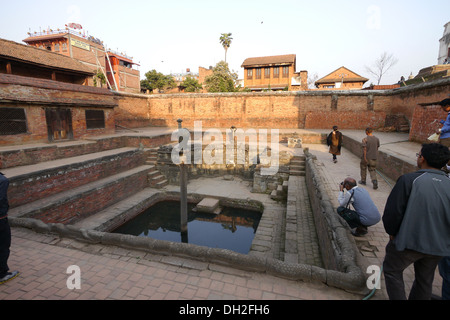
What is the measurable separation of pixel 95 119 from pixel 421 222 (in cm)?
1710

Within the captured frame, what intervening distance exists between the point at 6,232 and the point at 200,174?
10959mm

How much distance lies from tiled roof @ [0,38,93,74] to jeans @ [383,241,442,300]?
1670cm

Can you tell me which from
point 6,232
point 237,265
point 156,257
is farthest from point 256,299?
point 6,232

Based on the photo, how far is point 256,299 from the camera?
2.82 m

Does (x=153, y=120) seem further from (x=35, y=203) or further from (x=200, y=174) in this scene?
(x=35, y=203)

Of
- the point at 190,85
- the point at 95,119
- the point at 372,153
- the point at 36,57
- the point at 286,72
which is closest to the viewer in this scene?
the point at 372,153

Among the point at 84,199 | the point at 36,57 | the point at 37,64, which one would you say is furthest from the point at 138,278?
the point at 36,57

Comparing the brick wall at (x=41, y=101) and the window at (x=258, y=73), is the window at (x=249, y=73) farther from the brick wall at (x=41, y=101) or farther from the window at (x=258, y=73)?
the brick wall at (x=41, y=101)

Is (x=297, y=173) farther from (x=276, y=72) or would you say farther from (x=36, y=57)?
(x=276, y=72)

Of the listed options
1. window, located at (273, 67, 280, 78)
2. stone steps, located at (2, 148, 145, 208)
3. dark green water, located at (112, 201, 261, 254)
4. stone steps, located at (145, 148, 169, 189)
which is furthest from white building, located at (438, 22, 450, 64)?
stone steps, located at (2, 148, 145, 208)

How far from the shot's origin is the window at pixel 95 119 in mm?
14583

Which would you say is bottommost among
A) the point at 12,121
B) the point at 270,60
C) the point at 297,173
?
the point at 297,173

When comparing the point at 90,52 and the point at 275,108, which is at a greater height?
the point at 90,52

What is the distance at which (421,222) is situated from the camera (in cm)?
209
